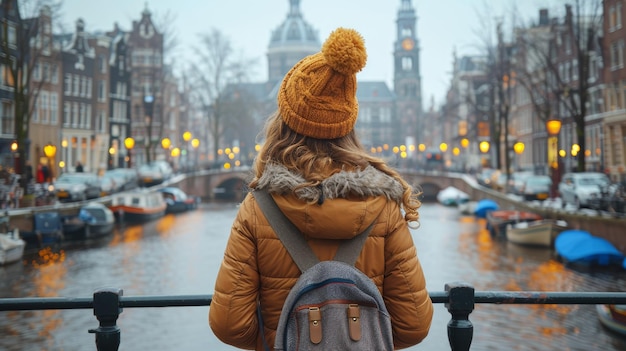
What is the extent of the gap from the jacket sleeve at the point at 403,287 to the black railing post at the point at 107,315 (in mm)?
1283

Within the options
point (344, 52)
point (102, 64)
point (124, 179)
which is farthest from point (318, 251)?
point (102, 64)

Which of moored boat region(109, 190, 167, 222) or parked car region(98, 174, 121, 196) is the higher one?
parked car region(98, 174, 121, 196)

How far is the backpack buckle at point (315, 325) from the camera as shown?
89.1 inches

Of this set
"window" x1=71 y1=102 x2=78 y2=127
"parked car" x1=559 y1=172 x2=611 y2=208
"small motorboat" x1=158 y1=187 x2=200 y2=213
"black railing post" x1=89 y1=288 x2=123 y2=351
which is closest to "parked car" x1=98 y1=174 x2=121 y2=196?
"small motorboat" x1=158 y1=187 x2=200 y2=213

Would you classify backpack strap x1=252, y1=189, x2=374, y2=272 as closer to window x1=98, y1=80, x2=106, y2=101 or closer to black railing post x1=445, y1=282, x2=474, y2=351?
black railing post x1=445, y1=282, x2=474, y2=351

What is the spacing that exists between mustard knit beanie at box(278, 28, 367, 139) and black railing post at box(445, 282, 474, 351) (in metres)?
1.03

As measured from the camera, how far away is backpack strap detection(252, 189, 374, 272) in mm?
2477

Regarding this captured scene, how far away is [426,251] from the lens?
2667cm

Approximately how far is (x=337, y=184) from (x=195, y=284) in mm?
18220

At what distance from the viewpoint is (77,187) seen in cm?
3300

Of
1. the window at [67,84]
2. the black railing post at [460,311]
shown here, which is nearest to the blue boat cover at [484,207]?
the window at [67,84]

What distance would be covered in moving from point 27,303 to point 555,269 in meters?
20.3

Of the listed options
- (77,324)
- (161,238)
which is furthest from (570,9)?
(77,324)

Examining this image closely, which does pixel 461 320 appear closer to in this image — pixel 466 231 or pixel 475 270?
pixel 475 270
